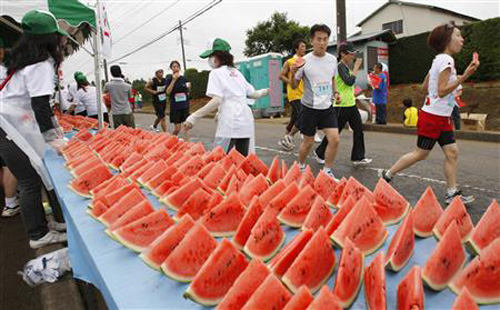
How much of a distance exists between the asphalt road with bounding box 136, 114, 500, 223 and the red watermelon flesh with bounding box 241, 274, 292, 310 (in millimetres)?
3459

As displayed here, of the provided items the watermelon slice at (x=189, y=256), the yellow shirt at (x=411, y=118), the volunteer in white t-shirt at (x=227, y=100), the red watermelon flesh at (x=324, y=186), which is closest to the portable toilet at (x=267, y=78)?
the yellow shirt at (x=411, y=118)

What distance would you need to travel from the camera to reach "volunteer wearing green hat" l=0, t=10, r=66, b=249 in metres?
3.25

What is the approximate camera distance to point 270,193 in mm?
1872

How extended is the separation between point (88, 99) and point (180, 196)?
7914mm

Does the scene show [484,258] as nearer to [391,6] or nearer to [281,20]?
[391,6]

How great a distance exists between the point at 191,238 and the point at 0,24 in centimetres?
769

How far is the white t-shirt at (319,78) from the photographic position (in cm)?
482

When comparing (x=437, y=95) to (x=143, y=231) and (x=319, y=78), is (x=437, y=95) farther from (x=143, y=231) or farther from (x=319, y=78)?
(x=143, y=231)

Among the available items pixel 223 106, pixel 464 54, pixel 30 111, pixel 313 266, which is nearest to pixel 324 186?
pixel 313 266

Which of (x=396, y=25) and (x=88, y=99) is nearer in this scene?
(x=88, y=99)

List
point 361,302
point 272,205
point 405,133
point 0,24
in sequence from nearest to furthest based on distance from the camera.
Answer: point 361,302, point 272,205, point 0,24, point 405,133

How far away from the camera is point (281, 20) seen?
5100 cm

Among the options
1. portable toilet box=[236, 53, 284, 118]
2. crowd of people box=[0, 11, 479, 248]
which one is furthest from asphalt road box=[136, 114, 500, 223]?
portable toilet box=[236, 53, 284, 118]

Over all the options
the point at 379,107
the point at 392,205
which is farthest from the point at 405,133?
the point at 392,205
